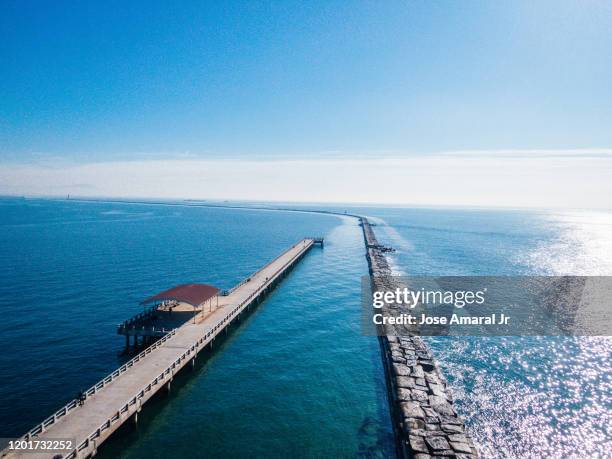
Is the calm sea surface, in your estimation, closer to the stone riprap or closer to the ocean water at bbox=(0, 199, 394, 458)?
the ocean water at bbox=(0, 199, 394, 458)

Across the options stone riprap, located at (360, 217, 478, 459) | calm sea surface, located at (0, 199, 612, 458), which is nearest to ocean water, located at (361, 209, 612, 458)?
calm sea surface, located at (0, 199, 612, 458)

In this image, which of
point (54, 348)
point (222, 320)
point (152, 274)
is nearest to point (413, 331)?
point (222, 320)

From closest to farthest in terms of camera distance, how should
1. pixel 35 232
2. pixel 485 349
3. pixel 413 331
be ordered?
pixel 485 349 → pixel 413 331 → pixel 35 232

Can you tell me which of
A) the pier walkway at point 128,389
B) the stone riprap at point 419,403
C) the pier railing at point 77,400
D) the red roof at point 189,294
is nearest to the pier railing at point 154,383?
the pier walkway at point 128,389

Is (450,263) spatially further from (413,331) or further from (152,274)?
(152,274)

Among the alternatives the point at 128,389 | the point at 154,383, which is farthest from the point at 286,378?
the point at 128,389

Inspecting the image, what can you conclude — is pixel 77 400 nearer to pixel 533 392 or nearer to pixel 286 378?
pixel 286 378
